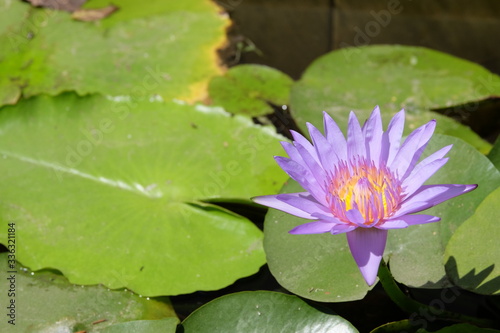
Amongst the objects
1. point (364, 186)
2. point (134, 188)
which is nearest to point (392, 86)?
point (134, 188)

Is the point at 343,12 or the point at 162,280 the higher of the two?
the point at 343,12

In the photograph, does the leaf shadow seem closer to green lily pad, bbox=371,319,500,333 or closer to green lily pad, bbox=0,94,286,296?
green lily pad, bbox=371,319,500,333

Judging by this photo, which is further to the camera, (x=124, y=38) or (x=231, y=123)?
(x=124, y=38)

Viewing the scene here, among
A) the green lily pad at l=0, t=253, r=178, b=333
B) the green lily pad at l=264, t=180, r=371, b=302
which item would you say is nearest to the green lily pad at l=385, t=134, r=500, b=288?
the green lily pad at l=264, t=180, r=371, b=302

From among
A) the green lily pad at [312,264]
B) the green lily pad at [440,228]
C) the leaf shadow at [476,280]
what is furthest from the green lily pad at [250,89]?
the leaf shadow at [476,280]

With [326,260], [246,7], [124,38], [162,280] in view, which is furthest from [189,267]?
[246,7]

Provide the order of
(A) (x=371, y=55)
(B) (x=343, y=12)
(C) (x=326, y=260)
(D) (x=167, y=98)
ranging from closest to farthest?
1. (C) (x=326, y=260)
2. (D) (x=167, y=98)
3. (A) (x=371, y=55)
4. (B) (x=343, y=12)

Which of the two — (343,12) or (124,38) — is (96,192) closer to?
(124,38)

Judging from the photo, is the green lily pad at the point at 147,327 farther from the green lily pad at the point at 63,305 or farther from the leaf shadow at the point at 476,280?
the leaf shadow at the point at 476,280
